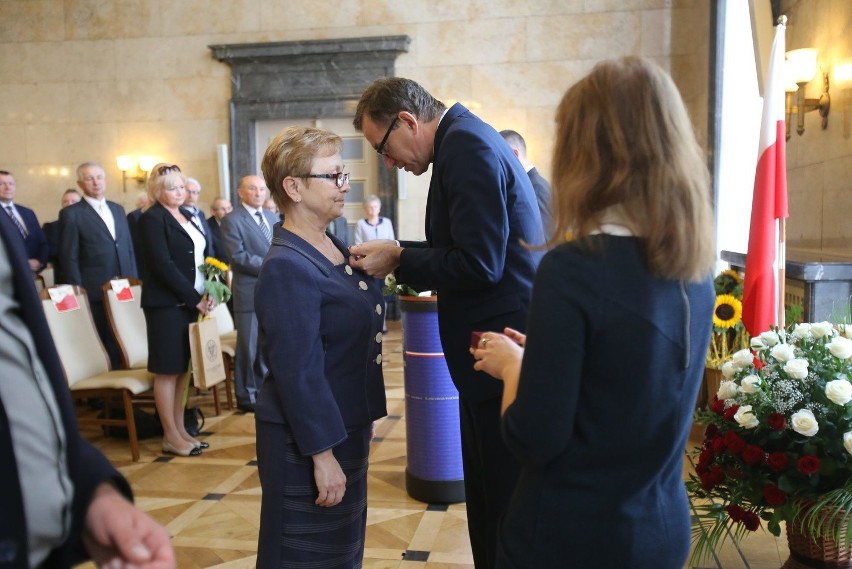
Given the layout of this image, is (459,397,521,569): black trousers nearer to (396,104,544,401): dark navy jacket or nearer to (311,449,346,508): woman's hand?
(396,104,544,401): dark navy jacket

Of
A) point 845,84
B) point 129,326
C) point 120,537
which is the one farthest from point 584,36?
point 120,537

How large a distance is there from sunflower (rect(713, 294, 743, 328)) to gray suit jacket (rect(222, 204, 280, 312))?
3.21m

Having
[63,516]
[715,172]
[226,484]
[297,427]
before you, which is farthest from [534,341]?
[715,172]

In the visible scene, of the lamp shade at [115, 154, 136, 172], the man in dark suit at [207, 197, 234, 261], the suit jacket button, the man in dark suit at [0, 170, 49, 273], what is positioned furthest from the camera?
the lamp shade at [115, 154, 136, 172]

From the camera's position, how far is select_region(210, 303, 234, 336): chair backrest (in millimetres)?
6536

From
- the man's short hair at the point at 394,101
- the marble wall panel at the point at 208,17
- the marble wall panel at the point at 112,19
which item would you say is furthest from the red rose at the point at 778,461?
the marble wall panel at the point at 112,19

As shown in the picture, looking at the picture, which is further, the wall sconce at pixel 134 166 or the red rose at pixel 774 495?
the wall sconce at pixel 134 166

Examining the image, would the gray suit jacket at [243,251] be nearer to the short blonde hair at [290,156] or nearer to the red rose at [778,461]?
the short blonde hair at [290,156]

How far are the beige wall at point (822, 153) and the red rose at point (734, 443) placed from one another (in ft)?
10.3

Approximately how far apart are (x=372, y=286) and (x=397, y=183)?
8699 mm

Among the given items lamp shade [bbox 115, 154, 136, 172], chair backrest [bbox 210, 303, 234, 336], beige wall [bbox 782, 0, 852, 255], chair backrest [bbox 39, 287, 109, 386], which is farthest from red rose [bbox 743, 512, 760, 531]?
lamp shade [bbox 115, 154, 136, 172]

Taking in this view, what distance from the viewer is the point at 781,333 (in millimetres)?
2668

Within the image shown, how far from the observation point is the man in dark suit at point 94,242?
6.68 m

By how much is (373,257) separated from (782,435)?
1.35 meters
